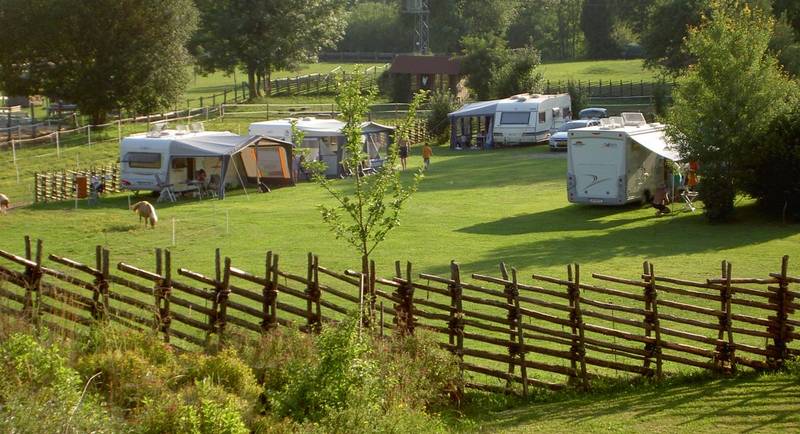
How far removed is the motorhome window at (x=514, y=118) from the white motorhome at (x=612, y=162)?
1825cm

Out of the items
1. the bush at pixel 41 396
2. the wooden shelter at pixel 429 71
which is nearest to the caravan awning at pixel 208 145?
the bush at pixel 41 396

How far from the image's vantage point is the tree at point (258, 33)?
2574 inches

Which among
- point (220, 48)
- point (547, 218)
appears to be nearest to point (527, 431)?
point (547, 218)

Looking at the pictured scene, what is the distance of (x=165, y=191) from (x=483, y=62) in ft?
105

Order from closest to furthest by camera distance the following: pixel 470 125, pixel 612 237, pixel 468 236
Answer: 1. pixel 612 237
2. pixel 468 236
3. pixel 470 125

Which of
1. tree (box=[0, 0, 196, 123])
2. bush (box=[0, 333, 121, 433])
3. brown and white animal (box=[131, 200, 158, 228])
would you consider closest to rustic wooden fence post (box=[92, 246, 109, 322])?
bush (box=[0, 333, 121, 433])

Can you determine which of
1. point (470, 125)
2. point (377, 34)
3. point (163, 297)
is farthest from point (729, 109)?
point (377, 34)

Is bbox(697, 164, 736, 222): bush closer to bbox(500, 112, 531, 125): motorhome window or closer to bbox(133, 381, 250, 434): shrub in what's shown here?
bbox(133, 381, 250, 434): shrub

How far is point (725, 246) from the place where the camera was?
78.2ft

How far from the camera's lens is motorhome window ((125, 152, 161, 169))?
34344 mm

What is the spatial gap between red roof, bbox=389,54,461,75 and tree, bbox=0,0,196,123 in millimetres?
18480

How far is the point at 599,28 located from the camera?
92.6 meters

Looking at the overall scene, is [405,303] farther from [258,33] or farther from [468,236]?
[258,33]

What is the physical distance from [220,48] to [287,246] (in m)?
43.7
